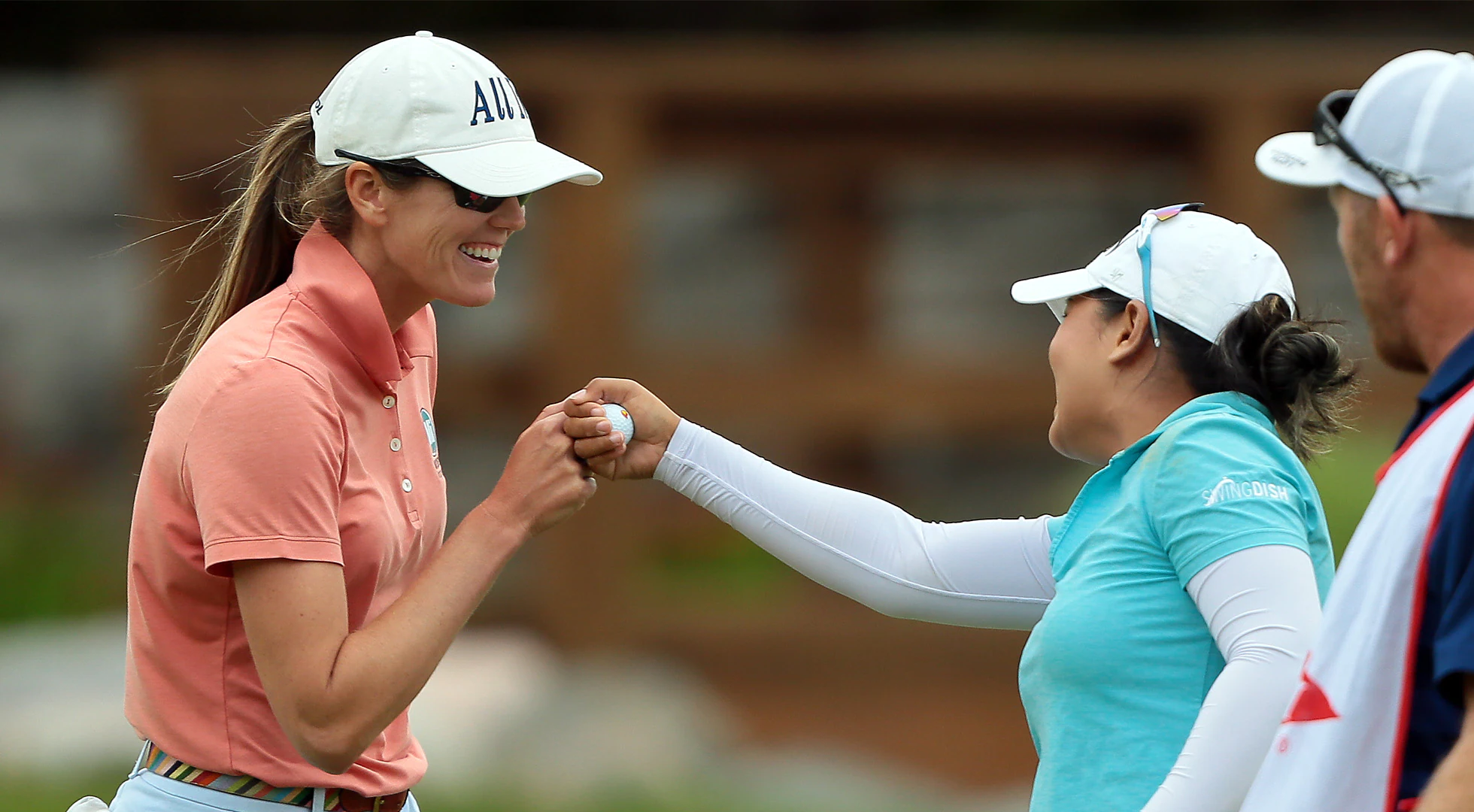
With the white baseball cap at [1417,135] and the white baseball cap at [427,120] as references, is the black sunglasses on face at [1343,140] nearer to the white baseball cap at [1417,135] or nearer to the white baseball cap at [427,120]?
the white baseball cap at [1417,135]

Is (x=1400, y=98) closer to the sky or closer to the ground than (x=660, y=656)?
closer to the sky

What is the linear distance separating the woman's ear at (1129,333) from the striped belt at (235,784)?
1261mm

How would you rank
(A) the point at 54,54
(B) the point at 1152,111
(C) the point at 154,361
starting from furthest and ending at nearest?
(A) the point at 54,54
(B) the point at 1152,111
(C) the point at 154,361

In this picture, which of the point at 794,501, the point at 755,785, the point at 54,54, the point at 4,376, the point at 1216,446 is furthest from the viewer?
the point at 4,376

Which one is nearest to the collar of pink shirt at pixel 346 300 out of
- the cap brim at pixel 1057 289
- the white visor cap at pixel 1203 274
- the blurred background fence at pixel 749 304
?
the cap brim at pixel 1057 289

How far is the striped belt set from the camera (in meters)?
2.13

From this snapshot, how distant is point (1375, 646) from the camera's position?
159 cm

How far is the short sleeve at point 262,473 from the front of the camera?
1.99 m

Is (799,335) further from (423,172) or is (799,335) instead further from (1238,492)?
(1238,492)

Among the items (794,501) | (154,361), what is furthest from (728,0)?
(794,501)

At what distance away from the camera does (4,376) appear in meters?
9.56

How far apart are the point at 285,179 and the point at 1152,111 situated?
6110 millimetres

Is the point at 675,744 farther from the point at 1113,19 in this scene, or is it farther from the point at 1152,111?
the point at 1113,19

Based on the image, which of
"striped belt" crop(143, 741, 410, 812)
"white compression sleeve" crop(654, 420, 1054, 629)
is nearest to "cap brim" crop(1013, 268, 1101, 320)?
"white compression sleeve" crop(654, 420, 1054, 629)
